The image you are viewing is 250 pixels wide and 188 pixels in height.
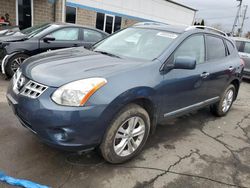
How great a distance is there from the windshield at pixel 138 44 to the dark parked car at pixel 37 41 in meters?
1.81

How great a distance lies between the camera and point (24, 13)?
487 inches

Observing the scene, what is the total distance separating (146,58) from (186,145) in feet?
4.93

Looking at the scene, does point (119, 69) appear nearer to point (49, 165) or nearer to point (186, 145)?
point (49, 165)

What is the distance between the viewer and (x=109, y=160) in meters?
2.71

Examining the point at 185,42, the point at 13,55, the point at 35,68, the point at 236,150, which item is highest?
the point at 185,42

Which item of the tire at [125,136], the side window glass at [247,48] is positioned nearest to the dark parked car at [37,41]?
the tire at [125,136]

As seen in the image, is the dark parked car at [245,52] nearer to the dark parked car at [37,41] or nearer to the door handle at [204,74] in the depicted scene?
the dark parked car at [37,41]

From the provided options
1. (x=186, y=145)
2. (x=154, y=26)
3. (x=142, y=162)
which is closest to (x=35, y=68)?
(x=142, y=162)

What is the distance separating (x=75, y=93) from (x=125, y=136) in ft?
2.85

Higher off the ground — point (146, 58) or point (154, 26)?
point (154, 26)

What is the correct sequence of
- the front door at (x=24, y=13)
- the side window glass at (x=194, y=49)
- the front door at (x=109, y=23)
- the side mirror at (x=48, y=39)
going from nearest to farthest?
the side window glass at (x=194, y=49), the side mirror at (x=48, y=39), the front door at (x=24, y=13), the front door at (x=109, y=23)

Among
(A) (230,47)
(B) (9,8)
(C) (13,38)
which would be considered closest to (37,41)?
(C) (13,38)

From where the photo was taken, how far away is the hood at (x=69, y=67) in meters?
2.41

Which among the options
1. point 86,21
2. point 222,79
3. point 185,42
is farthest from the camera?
point 86,21
